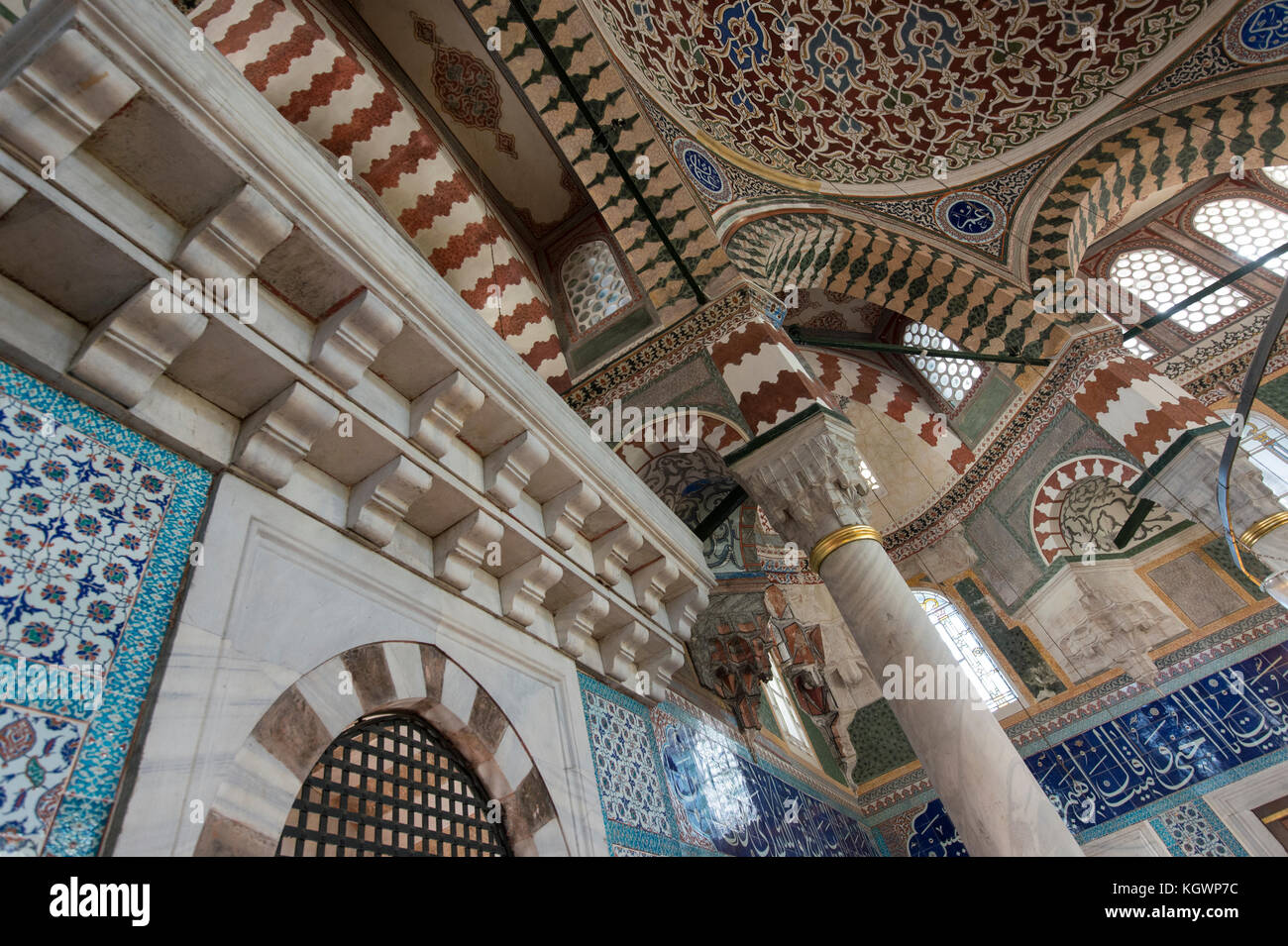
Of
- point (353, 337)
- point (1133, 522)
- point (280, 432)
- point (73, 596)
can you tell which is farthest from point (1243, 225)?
point (73, 596)

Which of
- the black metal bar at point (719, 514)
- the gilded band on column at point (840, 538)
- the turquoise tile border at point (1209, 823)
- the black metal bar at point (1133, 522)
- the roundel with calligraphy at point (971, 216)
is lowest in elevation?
the turquoise tile border at point (1209, 823)

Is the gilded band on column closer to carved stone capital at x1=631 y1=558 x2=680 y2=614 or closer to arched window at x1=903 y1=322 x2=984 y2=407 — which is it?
carved stone capital at x1=631 y1=558 x2=680 y2=614

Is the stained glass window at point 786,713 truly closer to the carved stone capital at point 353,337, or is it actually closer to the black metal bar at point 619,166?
the black metal bar at point 619,166

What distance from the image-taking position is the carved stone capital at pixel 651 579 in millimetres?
3838

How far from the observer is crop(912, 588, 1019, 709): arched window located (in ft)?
22.0

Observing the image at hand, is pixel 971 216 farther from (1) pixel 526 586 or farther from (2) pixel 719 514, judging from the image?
(1) pixel 526 586

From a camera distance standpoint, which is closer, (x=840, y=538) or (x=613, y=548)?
(x=613, y=548)

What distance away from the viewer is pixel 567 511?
130 inches

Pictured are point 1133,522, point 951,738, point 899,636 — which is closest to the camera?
point 951,738

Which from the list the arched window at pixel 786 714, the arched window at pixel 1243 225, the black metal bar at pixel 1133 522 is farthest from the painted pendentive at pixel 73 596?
the arched window at pixel 1243 225

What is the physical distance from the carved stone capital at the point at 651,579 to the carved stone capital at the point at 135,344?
2.37 metres

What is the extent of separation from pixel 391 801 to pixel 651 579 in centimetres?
181

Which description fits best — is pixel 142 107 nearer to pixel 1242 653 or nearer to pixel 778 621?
pixel 778 621

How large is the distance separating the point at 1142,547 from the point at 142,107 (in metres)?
7.14
